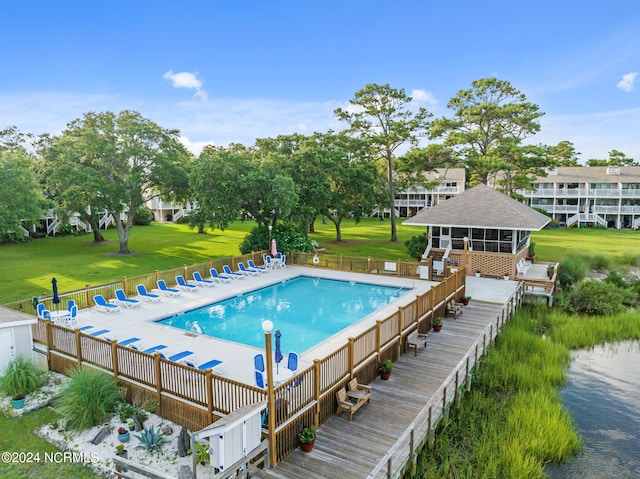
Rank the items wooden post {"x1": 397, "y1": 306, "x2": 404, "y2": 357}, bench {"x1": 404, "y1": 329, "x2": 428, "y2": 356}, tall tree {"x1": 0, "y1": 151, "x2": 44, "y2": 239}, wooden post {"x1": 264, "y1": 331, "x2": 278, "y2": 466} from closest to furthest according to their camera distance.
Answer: wooden post {"x1": 264, "y1": 331, "x2": 278, "y2": 466} → wooden post {"x1": 397, "y1": 306, "x2": 404, "y2": 357} → bench {"x1": 404, "y1": 329, "x2": 428, "y2": 356} → tall tree {"x1": 0, "y1": 151, "x2": 44, "y2": 239}

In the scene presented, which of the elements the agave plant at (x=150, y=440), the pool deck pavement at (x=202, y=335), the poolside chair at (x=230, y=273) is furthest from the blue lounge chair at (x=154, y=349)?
the poolside chair at (x=230, y=273)

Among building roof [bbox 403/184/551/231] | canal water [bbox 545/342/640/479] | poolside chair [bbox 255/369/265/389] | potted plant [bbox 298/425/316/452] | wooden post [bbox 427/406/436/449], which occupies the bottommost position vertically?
canal water [bbox 545/342/640/479]

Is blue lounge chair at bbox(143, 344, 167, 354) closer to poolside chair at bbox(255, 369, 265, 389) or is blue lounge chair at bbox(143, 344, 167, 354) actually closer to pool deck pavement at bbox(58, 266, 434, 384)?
pool deck pavement at bbox(58, 266, 434, 384)

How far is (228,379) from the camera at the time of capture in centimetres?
742

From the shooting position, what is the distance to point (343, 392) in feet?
28.0

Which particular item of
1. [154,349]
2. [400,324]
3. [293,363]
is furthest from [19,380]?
[400,324]

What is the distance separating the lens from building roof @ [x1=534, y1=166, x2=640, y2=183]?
5262cm

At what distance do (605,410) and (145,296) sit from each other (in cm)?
1565

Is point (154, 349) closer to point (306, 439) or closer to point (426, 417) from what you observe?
point (306, 439)

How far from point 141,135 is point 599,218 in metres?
54.4

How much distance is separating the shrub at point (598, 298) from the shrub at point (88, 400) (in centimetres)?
1809

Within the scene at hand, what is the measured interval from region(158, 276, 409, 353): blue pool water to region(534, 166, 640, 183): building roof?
4297 cm

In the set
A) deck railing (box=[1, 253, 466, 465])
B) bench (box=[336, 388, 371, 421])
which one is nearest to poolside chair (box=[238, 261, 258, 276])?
deck railing (box=[1, 253, 466, 465])

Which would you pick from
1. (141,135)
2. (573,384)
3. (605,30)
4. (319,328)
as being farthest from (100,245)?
(605,30)
